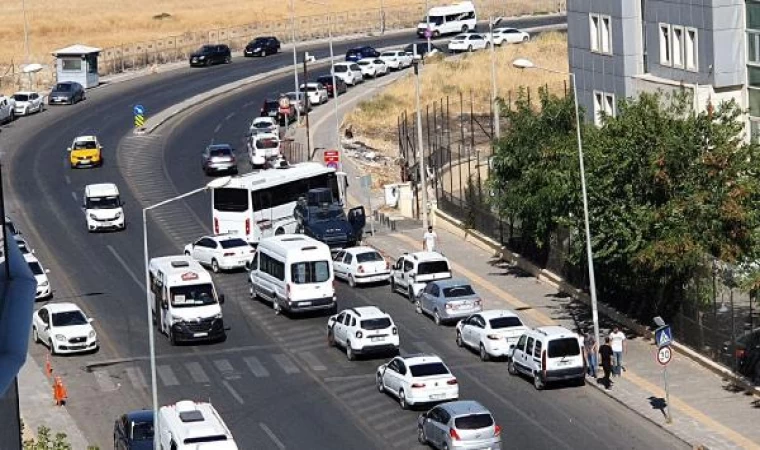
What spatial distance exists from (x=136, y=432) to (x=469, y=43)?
89.4m

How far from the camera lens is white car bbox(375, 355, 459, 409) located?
42594 mm

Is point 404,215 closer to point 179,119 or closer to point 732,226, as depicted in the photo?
point 732,226

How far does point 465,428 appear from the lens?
3750 cm

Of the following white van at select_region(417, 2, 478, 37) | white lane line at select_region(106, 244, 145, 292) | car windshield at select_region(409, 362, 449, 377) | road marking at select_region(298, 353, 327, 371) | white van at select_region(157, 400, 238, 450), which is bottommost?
road marking at select_region(298, 353, 327, 371)

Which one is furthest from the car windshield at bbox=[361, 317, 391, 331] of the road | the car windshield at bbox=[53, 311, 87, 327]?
the car windshield at bbox=[53, 311, 87, 327]

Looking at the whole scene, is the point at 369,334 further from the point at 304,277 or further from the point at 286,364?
the point at 304,277

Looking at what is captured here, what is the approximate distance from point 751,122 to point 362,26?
82.5 metres

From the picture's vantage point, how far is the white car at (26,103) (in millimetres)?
102375

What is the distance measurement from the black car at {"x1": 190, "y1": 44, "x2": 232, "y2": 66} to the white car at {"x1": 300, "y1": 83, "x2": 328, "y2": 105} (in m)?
22.0

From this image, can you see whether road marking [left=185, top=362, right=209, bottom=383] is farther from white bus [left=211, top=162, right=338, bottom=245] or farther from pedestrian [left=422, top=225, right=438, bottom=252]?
white bus [left=211, top=162, right=338, bottom=245]

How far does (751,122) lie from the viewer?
204 feet

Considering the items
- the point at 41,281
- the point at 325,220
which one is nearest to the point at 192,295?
the point at 41,281

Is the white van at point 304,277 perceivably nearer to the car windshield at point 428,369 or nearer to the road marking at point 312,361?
the road marking at point 312,361

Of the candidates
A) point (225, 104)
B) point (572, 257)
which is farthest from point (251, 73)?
point (572, 257)
